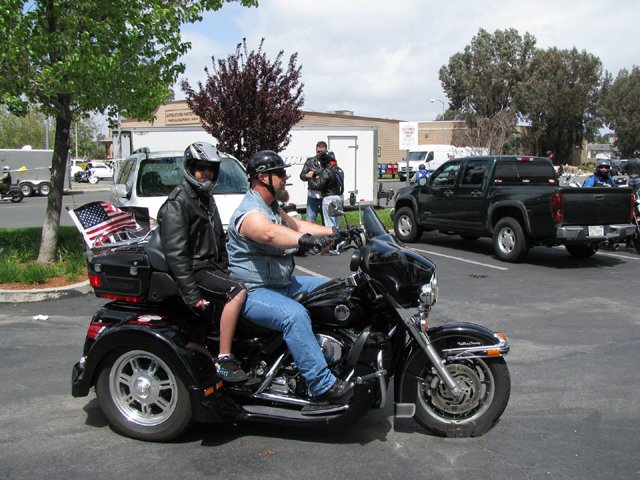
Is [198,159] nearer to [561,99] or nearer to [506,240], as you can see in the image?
[506,240]

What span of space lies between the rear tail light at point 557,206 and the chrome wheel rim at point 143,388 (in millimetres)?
Answer: 7702

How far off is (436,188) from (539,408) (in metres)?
8.33

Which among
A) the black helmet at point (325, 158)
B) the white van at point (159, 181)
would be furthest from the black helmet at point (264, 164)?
the black helmet at point (325, 158)

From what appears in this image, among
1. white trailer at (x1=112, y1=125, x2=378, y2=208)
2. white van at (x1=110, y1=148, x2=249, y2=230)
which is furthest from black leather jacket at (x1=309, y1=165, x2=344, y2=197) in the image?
white trailer at (x1=112, y1=125, x2=378, y2=208)

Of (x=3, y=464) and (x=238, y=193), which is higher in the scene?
(x=238, y=193)

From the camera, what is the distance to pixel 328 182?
10922mm

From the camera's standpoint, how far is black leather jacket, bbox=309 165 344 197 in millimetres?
10859

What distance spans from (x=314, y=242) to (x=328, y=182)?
7.77 m

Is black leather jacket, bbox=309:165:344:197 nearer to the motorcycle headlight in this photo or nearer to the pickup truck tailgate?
the pickup truck tailgate

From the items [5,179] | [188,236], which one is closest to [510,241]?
[188,236]

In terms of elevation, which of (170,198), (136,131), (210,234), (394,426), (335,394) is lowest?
(394,426)

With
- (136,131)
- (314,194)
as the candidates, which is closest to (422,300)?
(314,194)

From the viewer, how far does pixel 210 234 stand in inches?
152

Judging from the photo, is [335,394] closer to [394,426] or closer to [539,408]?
[394,426]
